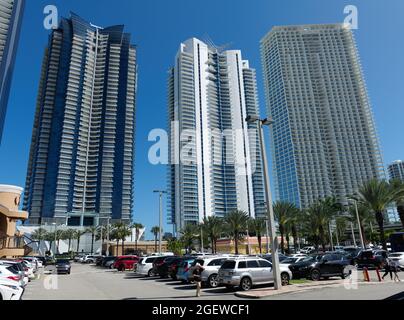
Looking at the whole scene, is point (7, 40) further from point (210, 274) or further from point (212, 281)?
point (212, 281)

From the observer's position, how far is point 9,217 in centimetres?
5572

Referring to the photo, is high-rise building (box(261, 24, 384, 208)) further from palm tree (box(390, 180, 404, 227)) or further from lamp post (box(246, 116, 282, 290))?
lamp post (box(246, 116, 282, 290))

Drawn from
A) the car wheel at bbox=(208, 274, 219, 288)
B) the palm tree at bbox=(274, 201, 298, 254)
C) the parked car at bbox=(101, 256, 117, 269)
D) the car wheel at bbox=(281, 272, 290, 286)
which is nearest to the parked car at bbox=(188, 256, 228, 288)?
the car wheel at bbox=(208, 274, 219, 288)

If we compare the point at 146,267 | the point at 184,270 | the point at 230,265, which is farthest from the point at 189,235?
the point at 230,265

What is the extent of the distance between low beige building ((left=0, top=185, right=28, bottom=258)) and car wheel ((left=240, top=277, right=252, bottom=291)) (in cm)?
4991

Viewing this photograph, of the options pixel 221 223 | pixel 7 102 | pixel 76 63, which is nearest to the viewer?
pixel 221 223

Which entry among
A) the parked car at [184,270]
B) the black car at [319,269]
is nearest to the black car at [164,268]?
the parked car at [184,270]

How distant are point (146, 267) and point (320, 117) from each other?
165 m

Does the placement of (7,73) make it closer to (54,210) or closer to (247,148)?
(54,210)

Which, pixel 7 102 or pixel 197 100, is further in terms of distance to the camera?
pixel 197 100

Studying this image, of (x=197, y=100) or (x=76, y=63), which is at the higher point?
(x=76, y=63)

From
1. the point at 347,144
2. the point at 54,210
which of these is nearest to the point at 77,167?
the point at 54,210

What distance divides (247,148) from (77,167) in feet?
297

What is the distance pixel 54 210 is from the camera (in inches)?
5561
